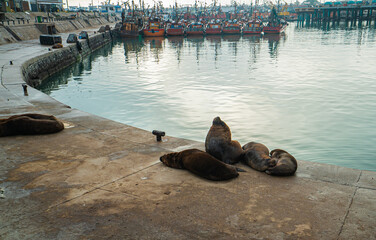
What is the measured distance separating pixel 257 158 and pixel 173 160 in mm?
1474

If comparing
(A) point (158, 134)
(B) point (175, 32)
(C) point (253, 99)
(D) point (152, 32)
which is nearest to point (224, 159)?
(A) point (158, 134)

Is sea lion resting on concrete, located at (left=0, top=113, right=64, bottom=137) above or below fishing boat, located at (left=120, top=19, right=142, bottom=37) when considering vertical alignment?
below

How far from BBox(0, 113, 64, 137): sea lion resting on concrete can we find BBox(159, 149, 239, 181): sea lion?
3.32m

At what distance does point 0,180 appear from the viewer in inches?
188

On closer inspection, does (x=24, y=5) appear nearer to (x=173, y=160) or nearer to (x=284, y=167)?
(x=173, y=160)

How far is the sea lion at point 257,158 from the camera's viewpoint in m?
5.52

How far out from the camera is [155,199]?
4312 mm

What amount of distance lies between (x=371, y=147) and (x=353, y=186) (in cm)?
566

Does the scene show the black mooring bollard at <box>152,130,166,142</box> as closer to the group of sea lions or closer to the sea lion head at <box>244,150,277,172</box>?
the group of sea lions

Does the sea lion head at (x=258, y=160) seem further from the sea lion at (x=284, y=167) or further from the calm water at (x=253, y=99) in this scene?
the calm water at (x=253, y=99)

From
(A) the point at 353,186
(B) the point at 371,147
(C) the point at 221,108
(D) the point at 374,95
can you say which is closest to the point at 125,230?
(A) the point at 353,186

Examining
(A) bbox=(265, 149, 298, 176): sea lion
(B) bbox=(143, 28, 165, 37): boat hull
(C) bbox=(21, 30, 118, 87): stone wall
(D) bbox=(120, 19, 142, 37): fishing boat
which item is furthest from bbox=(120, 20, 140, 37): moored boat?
(A) bbox=(265, 149, 298, 176): sea lion

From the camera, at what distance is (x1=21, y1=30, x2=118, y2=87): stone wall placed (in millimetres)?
17328

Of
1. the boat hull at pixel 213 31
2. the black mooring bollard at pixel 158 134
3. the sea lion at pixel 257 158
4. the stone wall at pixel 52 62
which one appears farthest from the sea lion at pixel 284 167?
the boat hull at pixel 213 31
